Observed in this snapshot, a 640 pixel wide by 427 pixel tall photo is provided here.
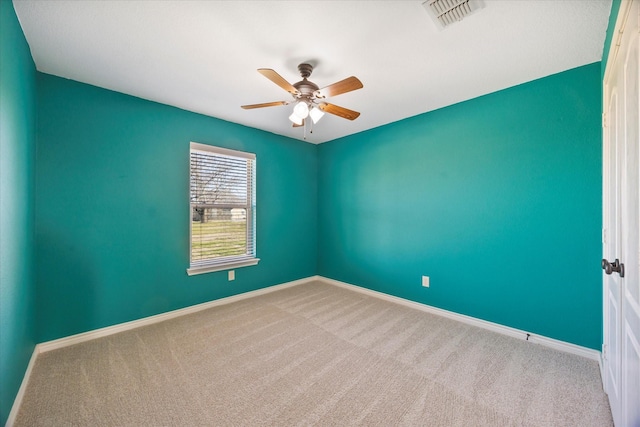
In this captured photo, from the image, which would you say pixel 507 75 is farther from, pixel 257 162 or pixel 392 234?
pixel 257 162

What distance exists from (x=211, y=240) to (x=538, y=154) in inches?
145

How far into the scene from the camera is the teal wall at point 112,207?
227cm

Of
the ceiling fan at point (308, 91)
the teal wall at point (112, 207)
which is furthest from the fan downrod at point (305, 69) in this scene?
the teal wall at point (112, 207)

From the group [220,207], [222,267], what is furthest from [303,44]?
[222,267]

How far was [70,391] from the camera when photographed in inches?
67.2

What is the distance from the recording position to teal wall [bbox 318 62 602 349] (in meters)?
2.13

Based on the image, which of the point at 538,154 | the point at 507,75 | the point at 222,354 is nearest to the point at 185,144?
the point at 222,354

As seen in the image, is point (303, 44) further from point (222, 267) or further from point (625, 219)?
point (222, 267)

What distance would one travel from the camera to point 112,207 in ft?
8.40

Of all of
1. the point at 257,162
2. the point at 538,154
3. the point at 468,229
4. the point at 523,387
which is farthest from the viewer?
the point at 257,162

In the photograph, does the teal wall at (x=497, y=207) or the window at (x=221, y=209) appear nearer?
the teal wall at (x=497, y=207)

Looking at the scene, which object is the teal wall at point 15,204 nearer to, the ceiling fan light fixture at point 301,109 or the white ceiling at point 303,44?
the white ceiling at point 303,44

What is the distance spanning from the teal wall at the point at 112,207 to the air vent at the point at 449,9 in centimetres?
267

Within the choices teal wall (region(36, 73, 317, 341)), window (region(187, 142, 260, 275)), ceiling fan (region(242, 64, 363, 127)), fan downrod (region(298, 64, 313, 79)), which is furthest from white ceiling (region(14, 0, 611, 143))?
window (region(187, 142, 260, 275))
